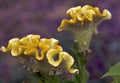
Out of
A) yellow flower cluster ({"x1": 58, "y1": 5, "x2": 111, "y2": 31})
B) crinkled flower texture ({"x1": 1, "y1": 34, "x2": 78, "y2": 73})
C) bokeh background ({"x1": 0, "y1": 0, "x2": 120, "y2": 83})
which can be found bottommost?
bokeh background ({"x1": 0, "y1": 0, "x2": 120, "y2": 83})

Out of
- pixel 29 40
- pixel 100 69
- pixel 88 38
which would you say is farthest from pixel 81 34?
pixel 100 69

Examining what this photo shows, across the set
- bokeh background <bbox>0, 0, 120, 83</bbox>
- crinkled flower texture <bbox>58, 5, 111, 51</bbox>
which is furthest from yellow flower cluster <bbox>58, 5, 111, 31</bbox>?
bokeh background <bbox>0, 0, 120, 83</bbox>

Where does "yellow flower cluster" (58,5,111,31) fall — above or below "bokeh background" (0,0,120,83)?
above

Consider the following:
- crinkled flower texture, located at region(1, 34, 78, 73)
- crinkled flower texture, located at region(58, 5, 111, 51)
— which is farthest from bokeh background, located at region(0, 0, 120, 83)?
crinkled flower texture, located at region(1, 34, 78, 73)

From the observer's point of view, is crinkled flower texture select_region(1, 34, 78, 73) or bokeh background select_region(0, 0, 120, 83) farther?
bokeh background select_region(0, 0, 120, 83)

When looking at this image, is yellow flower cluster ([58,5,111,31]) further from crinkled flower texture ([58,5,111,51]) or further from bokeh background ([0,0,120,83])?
bokeh background ([0,0,120,83])

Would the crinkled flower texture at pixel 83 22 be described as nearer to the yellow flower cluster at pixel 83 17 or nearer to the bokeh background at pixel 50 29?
the yellow flower cluster at pixel 83 17
